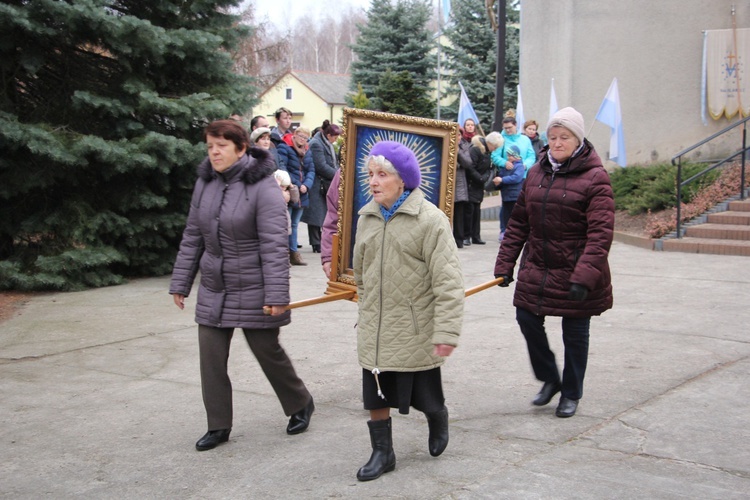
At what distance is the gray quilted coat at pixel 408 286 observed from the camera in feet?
14.3

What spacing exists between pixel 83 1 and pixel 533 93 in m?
13.6

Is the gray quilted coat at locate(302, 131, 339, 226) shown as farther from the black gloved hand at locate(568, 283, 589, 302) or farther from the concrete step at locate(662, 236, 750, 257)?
the black gloved hand at locate(568, 283, 589, 302)

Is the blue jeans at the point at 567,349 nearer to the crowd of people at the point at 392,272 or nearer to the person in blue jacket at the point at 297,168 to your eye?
the crowd of people at the point at 392,272

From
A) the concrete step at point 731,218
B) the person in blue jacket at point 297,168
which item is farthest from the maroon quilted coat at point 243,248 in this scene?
the concrete step at point 731,218

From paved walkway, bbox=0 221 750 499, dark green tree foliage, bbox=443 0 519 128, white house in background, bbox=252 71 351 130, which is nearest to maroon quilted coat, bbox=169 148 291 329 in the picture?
paved walkway, bbox=0 221 750 499

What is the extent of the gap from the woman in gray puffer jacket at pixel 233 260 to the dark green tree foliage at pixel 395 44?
98.1 ft

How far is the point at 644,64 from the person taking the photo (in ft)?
59.4

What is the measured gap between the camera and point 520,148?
1372 cm

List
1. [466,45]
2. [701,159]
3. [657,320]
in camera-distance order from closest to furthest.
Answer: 1. [657,320]
2. [701,159]
3. [466,45]

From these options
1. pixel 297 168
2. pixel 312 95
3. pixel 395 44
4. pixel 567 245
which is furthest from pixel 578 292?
pixel 312 95

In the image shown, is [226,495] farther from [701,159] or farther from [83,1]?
[701,159]

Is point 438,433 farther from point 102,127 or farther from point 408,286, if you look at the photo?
point 102,127

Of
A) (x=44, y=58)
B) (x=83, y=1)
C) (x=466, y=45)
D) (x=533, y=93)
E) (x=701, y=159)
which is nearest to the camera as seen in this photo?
(x=83, y=1)

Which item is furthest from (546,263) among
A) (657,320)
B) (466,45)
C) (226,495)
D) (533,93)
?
(466,45)
